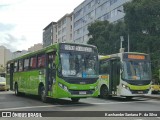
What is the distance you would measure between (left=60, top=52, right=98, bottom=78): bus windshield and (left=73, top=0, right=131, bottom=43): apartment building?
4589cm

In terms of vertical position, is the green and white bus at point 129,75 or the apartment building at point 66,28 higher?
the apartment building at point 66,28

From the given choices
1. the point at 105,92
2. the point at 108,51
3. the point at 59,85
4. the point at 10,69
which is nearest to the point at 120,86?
the point at 105,92

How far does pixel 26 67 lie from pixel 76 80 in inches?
269

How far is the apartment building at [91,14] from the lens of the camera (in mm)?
71338

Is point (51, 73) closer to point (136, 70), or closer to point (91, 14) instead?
point (136, 70)

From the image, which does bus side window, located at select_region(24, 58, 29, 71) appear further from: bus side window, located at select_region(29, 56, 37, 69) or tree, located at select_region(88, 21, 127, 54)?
tree, located at select_region(88, 21, 127, 54)

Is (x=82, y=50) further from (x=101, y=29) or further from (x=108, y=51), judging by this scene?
(x=101, y=29)

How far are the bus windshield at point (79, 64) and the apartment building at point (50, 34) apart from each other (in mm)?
114934

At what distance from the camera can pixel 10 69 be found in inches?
1165

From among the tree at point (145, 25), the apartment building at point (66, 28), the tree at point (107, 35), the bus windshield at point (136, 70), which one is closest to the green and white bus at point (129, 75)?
the bus windshield at point (136, 70)

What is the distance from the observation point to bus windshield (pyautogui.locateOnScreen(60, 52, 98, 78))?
1786cm

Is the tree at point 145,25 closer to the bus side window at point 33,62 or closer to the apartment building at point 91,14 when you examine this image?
the apartment building at point 91,14

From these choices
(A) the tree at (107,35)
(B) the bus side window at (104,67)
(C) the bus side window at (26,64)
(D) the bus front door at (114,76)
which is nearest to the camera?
(D) the bus front door at (114,76)

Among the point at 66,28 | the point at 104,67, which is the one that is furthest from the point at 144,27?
the point at 66,28
